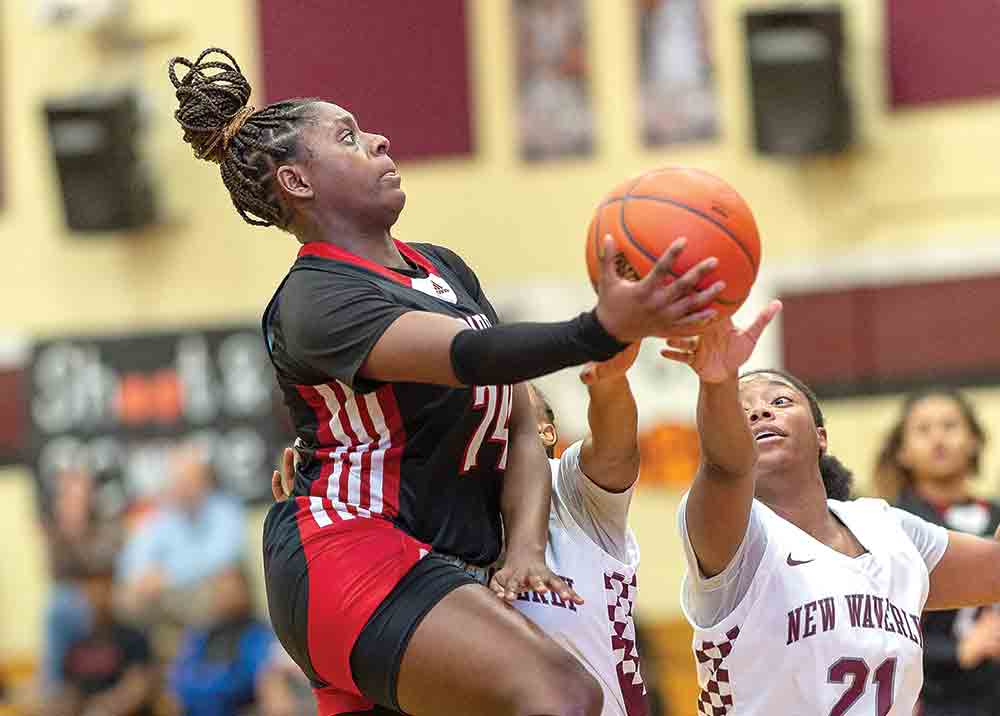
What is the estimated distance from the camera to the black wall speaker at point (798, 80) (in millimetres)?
9398

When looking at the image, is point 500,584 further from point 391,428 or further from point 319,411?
point 319,411

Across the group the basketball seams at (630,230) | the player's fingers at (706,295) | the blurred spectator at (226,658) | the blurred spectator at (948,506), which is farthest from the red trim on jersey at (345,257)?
the blurred spectator at (226,658)

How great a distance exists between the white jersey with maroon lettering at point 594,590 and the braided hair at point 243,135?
931 millimetres

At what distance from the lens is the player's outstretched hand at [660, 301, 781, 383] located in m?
3.79

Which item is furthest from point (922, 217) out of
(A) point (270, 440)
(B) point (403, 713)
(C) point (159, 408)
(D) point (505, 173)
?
(B) point (403, 713)

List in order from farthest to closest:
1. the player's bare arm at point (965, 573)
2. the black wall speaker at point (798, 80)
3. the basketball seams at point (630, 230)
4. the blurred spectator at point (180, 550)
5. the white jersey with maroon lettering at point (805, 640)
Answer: the blurred spectator at point (180, 550)
the black wall speaker at point (798, 80)
the player's bare arm at point (965, 573)
the white jersey with maroon lettering at point (805, 640)
the basketball seams at point (630, 230)

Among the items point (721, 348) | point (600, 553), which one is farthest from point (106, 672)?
point (721, 348)

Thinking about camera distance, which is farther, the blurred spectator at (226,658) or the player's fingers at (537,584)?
the blurred spectator at (226,658)

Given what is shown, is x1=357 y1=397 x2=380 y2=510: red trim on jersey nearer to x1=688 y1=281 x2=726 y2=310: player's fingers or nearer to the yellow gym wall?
x1=688 y1=281 x2=726 y2=310: player's fingers

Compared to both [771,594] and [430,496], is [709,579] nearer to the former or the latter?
[771,594]

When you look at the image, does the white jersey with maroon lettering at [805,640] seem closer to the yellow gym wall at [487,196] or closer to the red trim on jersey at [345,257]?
the red trim on jersey at [345,257]

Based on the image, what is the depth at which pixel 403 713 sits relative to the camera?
3934mm

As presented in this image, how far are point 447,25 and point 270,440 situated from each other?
99.0 inches

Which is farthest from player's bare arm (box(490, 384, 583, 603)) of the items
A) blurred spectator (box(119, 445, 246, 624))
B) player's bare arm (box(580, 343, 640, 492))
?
blurred spectator (box(119, 445, 246, 624))
